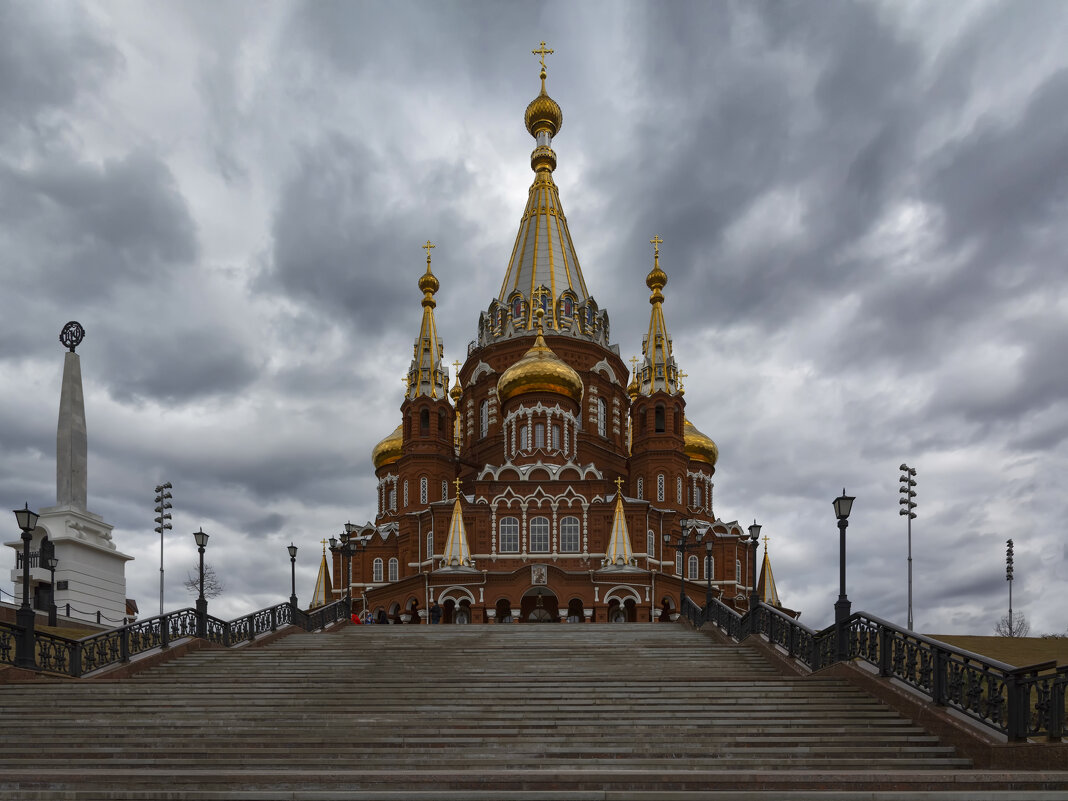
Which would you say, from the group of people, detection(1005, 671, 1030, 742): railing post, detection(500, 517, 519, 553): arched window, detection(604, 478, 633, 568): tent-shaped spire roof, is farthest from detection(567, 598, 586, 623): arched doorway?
detection(1005, 671, 1030, 742): railing post

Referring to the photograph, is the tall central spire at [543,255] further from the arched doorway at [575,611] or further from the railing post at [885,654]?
the railing post at [885,654]

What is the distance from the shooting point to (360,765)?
9.31 m

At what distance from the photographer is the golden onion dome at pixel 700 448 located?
50.4 m

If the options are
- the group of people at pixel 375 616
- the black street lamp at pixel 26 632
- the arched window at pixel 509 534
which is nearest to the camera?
the black street lamp at pixel 26 632

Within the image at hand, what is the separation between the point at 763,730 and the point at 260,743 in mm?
5578

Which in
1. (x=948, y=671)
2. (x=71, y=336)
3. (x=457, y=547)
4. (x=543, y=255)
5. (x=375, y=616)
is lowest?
(x=375, y=616)

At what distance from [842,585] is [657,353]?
1341 inches

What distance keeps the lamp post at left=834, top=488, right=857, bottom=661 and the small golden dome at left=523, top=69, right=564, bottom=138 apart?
44382mm

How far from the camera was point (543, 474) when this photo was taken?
39750mm

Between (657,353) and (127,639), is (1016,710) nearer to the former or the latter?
(127,639)

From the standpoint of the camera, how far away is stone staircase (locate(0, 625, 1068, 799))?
27.1 feet

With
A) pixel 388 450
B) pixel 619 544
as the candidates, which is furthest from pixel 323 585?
pixel 619 544

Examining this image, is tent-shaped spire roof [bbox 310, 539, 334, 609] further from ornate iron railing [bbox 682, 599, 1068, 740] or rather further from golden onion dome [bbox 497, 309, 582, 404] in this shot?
ornate iron railing [bbox 682, 599, 1068, 740]

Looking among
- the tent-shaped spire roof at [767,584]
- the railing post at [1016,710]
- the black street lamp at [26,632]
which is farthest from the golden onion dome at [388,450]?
the railing post at [1016,710]
